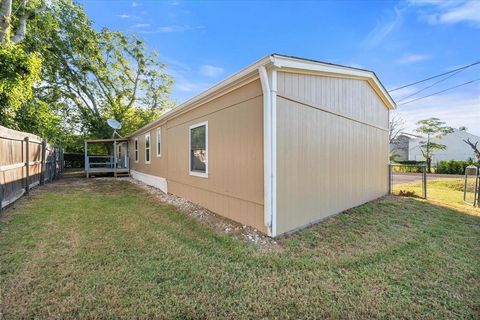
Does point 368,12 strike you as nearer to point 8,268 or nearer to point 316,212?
point 316,212

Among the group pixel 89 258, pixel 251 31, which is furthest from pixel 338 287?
pixel 251 31

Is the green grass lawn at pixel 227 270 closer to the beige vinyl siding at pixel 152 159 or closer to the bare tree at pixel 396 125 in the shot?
the beige vinyl siding at pixel 152 159

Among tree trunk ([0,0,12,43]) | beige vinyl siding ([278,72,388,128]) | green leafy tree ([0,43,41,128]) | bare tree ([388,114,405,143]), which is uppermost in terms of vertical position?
tree trunk ([0,0,12,43])

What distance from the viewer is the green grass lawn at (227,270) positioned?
2.11 metres

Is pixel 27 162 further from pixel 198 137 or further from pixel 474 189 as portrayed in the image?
pixel 474 189

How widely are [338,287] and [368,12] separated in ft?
29.1

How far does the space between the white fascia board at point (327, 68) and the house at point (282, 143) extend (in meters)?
0.02

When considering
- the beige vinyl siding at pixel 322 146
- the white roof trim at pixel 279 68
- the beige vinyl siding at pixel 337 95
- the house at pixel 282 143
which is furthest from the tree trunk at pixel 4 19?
the beige vinyl siding at pixel 322 146

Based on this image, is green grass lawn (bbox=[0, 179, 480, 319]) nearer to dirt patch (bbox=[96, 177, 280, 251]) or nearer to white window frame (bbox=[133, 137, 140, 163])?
dirt patch (bbox=[96, 177, 280, 251])

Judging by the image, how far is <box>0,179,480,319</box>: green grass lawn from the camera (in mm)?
2111

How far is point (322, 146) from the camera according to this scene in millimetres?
4777

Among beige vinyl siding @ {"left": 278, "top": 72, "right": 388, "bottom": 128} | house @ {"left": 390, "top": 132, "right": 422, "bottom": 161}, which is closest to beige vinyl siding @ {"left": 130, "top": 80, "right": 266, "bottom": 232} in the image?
beige vinyl siding @ {"left": 278, "top": 72, "right": 388, "bottom": 128}

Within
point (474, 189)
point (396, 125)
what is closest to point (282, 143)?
point (474, 189)

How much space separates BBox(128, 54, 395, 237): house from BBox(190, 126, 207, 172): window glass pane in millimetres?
26
